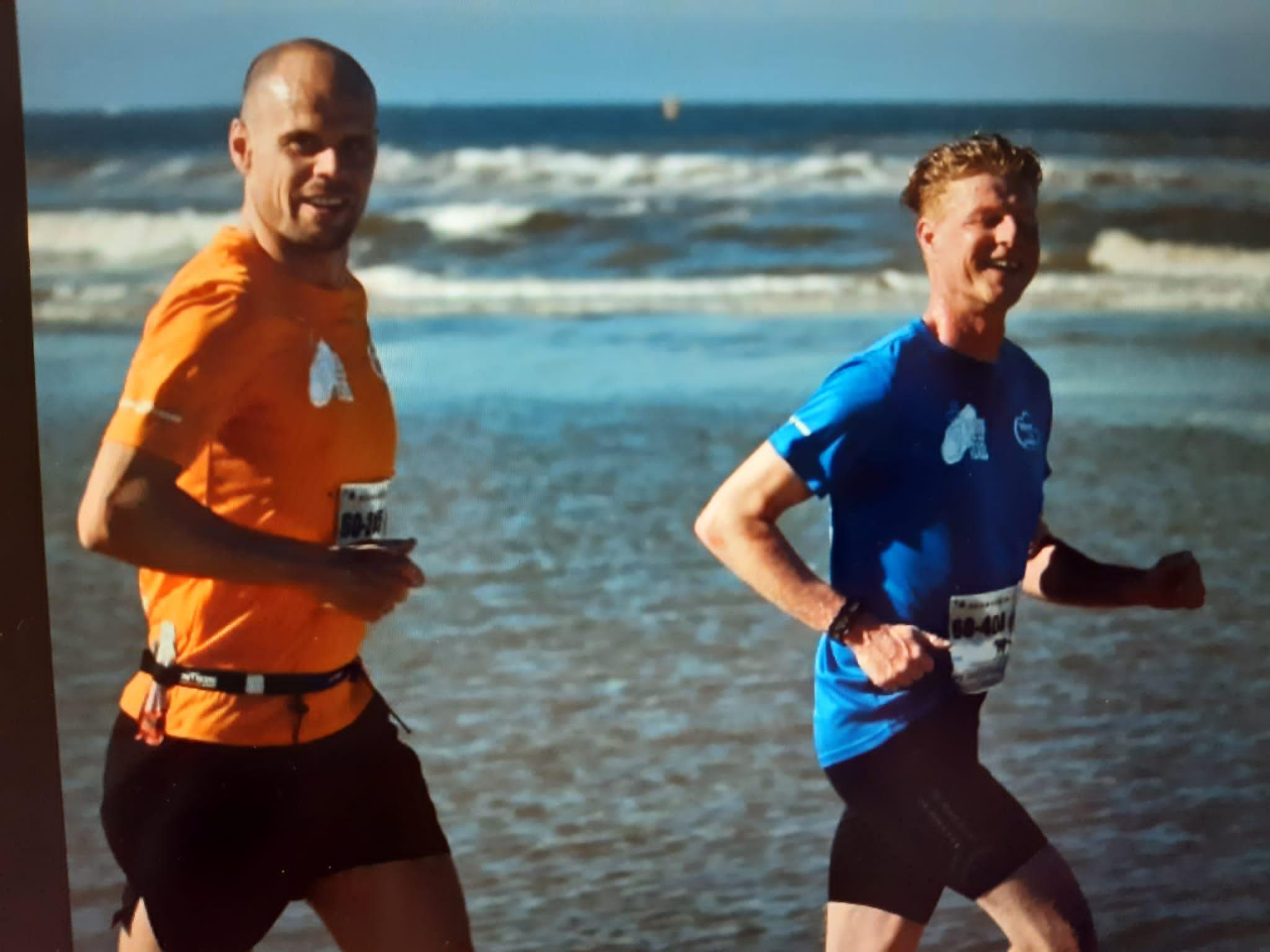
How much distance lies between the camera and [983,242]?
6.42 feet

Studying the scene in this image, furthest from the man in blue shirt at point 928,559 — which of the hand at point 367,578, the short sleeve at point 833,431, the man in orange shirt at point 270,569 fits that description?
the man in orange shirt at point 270,569

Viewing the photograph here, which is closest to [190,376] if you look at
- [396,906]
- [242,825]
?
[242,825]

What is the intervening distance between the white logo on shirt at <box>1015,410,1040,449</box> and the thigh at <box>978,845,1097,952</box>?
0.53 meters

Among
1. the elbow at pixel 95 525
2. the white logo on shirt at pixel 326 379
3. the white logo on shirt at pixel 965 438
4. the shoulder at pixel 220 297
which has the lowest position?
the elbow at pixel 95 525

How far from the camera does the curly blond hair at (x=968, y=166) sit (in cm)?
195

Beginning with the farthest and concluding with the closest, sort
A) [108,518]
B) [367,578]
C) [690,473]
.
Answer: [690,473] → [367,578] → [108,518]

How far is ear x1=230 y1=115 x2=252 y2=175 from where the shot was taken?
1857 mm

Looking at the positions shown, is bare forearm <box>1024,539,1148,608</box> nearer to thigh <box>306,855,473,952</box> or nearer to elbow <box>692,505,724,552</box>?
elbow <box>692,505,724,552</box>

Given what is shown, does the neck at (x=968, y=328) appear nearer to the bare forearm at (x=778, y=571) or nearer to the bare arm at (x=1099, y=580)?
the bare arm at (x=1099, y=580)

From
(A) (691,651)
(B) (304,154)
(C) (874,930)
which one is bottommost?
(C) (874,930)

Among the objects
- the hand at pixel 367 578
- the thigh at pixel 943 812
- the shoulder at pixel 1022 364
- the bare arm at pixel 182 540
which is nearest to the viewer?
the bare arm at pixel 182 540

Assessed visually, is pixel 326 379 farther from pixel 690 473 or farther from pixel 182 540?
pixel 690 473

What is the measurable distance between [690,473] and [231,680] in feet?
2.44

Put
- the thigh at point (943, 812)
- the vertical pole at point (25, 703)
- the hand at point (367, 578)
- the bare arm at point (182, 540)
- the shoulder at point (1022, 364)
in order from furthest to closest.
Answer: the vertical pole at point (25, 703) < the shoulder at point (1022, 364) < the thigh at point (943, 812) < the hand at point (367, 578) < the bare arm at point (182, 540)
